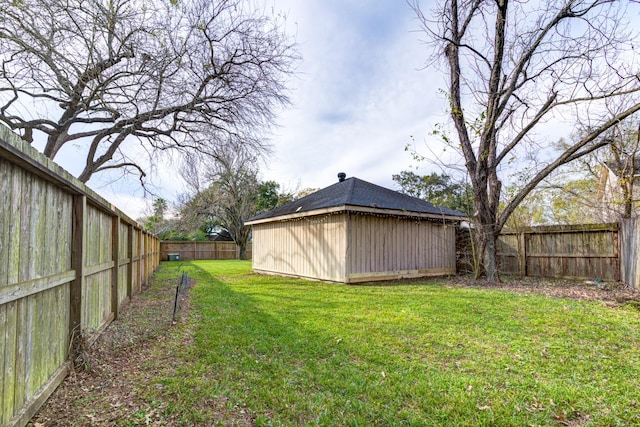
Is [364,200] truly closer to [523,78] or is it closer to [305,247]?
[305,247]

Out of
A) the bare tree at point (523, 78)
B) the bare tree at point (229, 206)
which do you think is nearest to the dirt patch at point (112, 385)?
the bare tree at point (523, 78)

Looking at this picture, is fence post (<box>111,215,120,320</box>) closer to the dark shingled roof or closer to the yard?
the yard

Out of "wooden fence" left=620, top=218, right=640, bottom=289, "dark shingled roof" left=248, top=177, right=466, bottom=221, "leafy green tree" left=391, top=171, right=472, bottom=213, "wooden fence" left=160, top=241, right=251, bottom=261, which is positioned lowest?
"wooden fence" left=160, top=241, right=251, bottom=261

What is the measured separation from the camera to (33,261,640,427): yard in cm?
232

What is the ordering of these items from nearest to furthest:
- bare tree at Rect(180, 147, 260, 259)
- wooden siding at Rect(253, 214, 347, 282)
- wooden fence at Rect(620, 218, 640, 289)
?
1. wooden fence at Rect(620, 218, 640, 289)
2. wooden siding at Rect(253, 214, 347, 282)
3. bare tree at Rect(180, 147, 260, 259)

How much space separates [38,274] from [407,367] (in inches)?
119

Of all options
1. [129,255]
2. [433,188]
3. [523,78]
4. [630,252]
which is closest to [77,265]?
[129,255]

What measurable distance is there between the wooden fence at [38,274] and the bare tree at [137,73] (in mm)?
3888

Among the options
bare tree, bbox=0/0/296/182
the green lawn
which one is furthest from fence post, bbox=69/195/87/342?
bare tree, bbox=0/0/296/182

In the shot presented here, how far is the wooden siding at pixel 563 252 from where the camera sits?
827 cm

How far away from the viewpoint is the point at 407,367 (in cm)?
311

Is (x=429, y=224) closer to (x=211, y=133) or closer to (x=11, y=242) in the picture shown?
(x=211, y=133)

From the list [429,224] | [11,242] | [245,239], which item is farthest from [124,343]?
[245,239]

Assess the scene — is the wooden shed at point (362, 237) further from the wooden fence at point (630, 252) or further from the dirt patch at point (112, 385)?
the dirt patch at point (112, 385)
